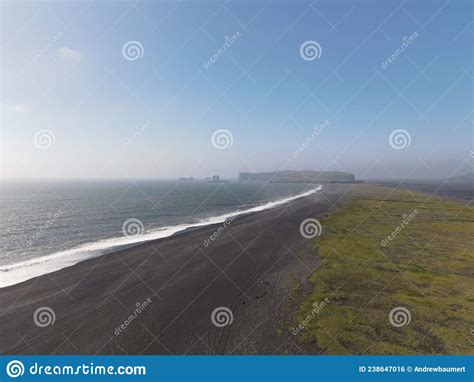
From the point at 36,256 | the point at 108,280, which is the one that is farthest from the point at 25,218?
the point at 108,280

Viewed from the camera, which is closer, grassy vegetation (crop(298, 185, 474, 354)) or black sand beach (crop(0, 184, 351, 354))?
grassy vegetation (crop(298, 185, 474, 354))

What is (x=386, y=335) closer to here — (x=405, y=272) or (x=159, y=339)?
(x=405, y=272)

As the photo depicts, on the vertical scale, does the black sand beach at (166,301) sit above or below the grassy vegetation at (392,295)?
above

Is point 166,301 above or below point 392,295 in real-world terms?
above

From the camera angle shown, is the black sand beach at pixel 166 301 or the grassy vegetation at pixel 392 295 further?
the black sand beach at pixel 166 301
